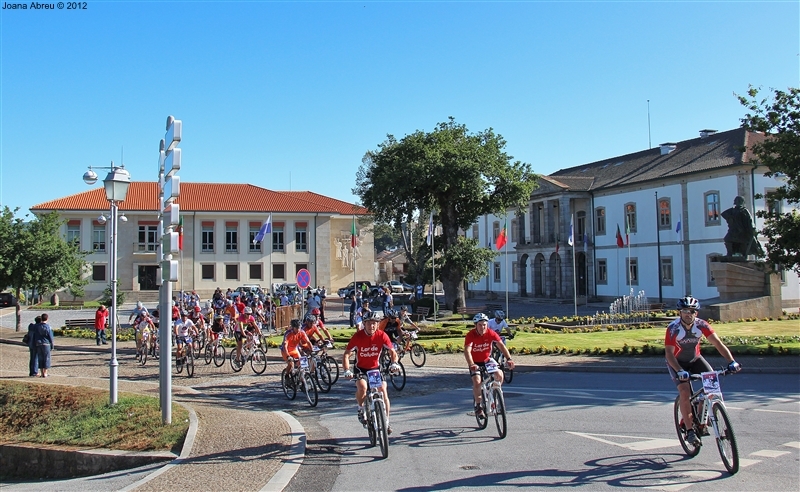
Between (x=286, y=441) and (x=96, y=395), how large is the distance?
21.7 feet

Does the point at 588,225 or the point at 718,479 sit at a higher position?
the point at 588,225

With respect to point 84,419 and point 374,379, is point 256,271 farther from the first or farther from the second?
point 374,379

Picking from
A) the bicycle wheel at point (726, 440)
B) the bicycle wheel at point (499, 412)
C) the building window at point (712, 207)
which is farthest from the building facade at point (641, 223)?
the bicycle wheel at point (726, 440)

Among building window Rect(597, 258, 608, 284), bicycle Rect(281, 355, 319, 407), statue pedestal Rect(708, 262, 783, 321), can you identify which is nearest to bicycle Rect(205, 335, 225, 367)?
bicycle Rect(281, 355, 319, 407)

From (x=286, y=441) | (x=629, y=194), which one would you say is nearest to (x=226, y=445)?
(x=286, y=441)

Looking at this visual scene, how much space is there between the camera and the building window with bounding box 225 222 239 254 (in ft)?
225

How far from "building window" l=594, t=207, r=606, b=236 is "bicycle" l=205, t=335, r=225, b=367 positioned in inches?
1614

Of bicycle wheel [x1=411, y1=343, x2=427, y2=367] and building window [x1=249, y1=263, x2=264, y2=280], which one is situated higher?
building window [x1=249, y1=263, x2=264, y2=280]

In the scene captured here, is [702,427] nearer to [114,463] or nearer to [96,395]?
[114,463]

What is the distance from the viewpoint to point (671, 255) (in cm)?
4891

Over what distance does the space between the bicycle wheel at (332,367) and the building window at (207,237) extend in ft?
177

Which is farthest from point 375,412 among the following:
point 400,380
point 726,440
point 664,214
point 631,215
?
point 631,215

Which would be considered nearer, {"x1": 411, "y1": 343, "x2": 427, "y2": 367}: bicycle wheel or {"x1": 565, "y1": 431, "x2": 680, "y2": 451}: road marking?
{"x1": 565, "y1": 431, "x2": 680, "y2": 451}: road marking

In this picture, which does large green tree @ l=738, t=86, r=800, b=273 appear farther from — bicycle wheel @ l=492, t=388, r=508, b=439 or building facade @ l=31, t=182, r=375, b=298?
building facade @ l=31, t=182, r=375, b=298
